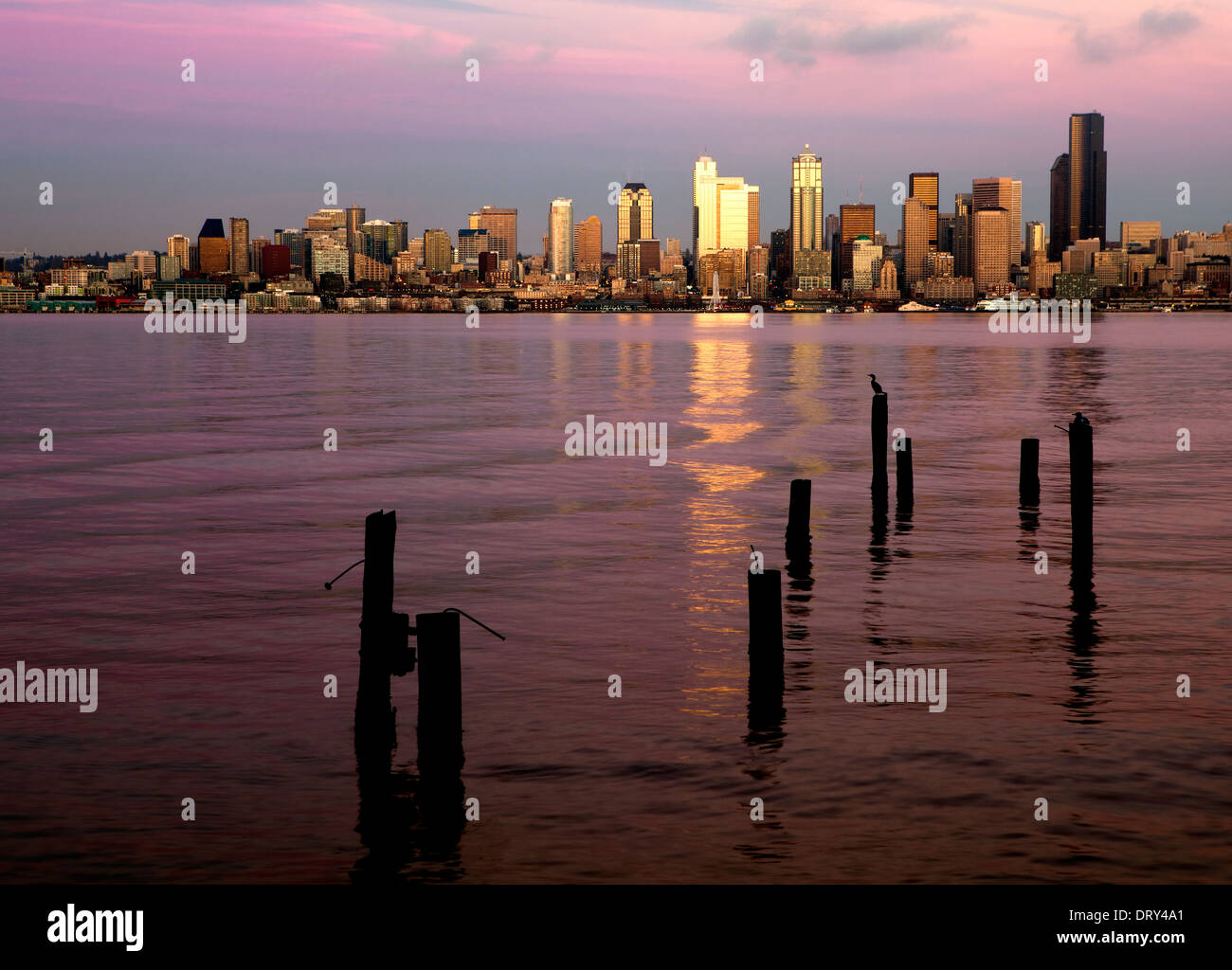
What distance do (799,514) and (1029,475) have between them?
37.1 ft

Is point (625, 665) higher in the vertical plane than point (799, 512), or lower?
lower

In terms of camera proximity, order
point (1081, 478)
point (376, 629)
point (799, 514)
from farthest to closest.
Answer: point (799, 514)
point (1081, 478)
point (376, 629)

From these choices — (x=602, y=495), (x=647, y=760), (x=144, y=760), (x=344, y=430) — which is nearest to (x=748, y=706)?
(x=647, y=760)

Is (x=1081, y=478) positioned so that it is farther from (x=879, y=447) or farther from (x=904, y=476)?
(x=879, y=447)

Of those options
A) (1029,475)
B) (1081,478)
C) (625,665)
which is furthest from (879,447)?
(625,665)

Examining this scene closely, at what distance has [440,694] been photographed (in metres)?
17.0

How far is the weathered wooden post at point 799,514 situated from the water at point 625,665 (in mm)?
922

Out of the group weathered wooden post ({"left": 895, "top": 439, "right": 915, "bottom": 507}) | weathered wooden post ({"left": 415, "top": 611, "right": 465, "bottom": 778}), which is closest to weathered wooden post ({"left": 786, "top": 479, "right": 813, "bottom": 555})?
weathered wooden post ({"left": 895, "top": 439, "right": 915, "bottom": 507})

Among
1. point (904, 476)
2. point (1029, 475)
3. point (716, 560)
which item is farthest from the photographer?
point (1029, 475)

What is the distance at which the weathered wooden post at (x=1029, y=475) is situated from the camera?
39.8 meters

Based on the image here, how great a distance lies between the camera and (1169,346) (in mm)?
183875

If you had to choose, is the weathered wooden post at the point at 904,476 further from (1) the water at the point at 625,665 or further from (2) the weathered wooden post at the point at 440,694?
(2) the weathered wooden post at the point at 440,694

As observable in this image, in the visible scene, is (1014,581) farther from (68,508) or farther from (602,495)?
(68,508)

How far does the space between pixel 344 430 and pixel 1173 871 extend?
187 ft
